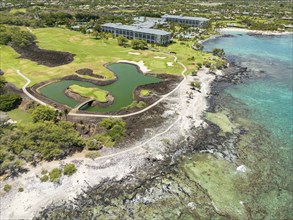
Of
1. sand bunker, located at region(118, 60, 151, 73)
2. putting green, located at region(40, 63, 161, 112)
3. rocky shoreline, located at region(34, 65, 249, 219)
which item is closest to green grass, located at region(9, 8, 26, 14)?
sand bunker, located at region(118, 60, 151, 73)

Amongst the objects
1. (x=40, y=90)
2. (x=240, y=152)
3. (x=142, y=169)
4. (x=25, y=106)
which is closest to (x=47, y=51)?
(x=40, y=90)

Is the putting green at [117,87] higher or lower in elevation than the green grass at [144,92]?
lower

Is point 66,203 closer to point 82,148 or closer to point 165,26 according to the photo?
point 82,148

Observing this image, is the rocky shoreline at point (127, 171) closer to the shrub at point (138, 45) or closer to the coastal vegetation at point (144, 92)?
the coastal vegetation at point (144, 92)

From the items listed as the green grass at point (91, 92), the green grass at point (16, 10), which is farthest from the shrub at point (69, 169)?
the green grass at point (16, 10)

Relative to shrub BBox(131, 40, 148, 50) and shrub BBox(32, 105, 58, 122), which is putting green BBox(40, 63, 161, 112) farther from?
shrub BBox(131, 40, 148, 50)
